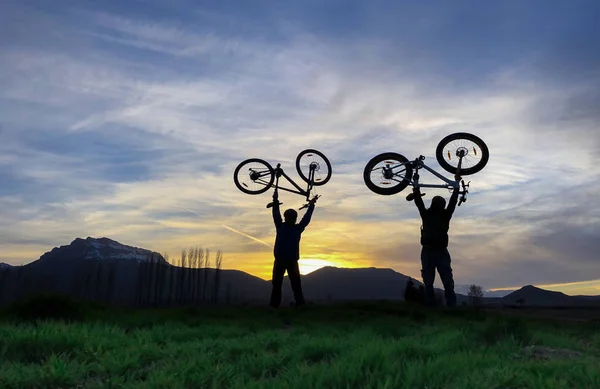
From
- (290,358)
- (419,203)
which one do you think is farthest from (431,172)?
(290,358)

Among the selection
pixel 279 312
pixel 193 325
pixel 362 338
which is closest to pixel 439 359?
pixel 362 338

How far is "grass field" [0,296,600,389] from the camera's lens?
4934 millimetres

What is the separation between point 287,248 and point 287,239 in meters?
0.26

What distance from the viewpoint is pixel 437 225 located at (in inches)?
585

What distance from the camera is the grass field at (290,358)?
493cm

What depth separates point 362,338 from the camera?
25.6 feet

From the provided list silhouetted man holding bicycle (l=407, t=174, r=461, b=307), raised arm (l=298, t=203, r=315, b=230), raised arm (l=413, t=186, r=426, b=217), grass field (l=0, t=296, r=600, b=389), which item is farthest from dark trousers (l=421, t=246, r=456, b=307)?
grass field (l=0, t=296, r=600, b=389)

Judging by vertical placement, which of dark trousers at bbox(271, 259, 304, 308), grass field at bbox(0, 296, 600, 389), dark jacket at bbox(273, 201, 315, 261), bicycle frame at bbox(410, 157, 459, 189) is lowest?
grass field at bbox(0, 296, 600, 389)

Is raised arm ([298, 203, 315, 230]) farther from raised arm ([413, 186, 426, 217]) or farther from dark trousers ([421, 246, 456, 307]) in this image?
dark trousers ([421, 246, 456, 307])

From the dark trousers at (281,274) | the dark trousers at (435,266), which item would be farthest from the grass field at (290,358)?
the dark trousers at (281,274)

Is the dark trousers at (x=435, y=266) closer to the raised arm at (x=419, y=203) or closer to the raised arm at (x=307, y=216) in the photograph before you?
the raised arm at (x=419, y=203)

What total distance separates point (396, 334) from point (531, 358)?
2.76m

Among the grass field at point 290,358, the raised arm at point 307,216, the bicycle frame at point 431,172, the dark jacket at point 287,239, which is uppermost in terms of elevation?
the bicycle frame at point 431,172

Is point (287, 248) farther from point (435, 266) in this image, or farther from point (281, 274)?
point (435, 266)
